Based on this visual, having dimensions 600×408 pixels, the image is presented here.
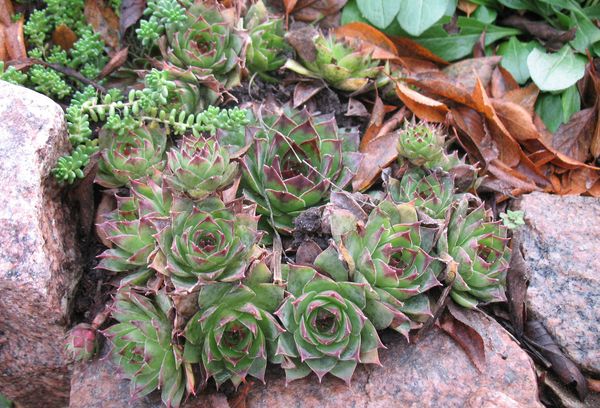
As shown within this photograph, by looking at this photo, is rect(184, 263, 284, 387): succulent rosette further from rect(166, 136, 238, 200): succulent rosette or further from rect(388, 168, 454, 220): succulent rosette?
rect(388, 168, 454, 220): succulent rosette

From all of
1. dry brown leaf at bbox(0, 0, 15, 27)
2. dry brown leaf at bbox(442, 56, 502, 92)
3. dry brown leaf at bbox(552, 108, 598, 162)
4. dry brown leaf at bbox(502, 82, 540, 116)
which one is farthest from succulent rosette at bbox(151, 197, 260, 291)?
dry brown leaf at bbox(552, 108, 598, 162)

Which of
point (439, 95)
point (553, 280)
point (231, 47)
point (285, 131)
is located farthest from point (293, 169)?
point (553, 280)

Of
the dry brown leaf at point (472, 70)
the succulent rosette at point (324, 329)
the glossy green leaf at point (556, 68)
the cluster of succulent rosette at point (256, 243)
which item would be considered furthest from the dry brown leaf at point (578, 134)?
the succulent rosette at point (324, 329)

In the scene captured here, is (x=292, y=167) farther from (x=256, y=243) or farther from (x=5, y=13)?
(x=5, y=13)

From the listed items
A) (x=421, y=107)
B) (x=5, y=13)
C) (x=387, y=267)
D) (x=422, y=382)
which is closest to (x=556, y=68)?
(x=421, y=107)

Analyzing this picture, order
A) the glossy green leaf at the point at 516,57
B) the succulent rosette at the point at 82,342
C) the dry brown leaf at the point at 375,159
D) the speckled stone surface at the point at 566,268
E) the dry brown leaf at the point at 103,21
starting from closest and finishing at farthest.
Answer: the succulent rosette at the point at 82,342 < the speckled stone surface at the point at 566,268 < the dry brown leaf at the point at 375,159 < the dry brown leaf at the point at 103,21 < the glossy green leaf at the point at 516,57

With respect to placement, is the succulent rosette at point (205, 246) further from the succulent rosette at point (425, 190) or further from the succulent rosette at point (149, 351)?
the succulent rosette at point (425, 190)

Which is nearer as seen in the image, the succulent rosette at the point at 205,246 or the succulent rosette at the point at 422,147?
the succulent rosette at the point at 205,246

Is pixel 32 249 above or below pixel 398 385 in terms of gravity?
above

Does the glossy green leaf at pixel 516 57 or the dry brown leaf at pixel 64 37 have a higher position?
the dry brown leaf at pixel 64 37
